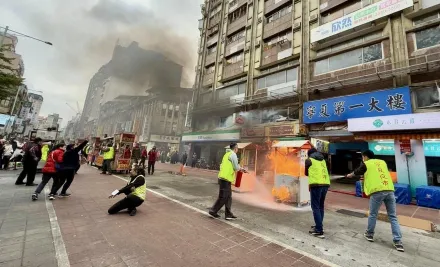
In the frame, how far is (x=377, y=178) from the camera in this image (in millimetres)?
4027

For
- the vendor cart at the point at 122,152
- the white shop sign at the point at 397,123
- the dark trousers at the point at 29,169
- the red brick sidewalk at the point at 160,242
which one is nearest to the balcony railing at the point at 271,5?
the white shop sign at the point at 397,123

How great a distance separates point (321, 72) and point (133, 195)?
52.3ft

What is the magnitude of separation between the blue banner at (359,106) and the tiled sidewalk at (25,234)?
589 inches

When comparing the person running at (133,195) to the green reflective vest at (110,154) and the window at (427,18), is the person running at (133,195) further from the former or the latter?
the window at (427,18)

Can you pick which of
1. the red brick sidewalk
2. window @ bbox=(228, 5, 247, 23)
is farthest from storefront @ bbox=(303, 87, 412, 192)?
window @ bbox=(228, 5, 247, 23)

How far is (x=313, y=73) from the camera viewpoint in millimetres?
16203

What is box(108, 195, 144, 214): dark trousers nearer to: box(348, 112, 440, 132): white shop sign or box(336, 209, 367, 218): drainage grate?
box(336, 209, 367, 218): drainage grate

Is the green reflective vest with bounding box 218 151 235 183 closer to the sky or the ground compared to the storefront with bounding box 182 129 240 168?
closer to the ground

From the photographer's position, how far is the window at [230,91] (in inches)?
874

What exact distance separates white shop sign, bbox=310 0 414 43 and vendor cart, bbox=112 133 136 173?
15391 millimetres

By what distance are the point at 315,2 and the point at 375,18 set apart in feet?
19.2

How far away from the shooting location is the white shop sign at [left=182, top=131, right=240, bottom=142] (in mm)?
20688

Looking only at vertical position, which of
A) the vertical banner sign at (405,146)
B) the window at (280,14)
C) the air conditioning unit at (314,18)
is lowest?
the vertical banner sign at (405,146)

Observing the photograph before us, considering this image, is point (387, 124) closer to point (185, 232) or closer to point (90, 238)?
point (185, 232)
